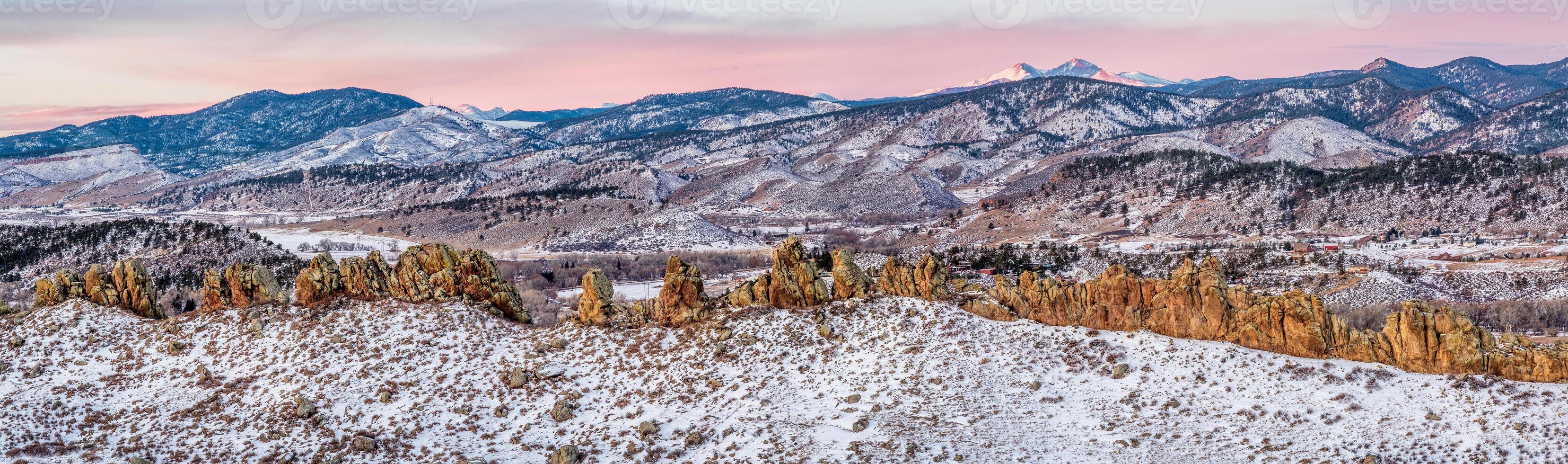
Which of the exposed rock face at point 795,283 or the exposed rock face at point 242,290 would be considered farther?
the exposed rock face at point 242,290

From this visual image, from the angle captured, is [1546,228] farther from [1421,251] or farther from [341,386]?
[341,386]

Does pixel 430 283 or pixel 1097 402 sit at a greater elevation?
pixel 430 283

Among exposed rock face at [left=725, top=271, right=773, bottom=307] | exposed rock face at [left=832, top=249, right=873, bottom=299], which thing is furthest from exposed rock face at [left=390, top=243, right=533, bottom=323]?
exposed rock face at [left=832, top=249, right=873, bottom=299]

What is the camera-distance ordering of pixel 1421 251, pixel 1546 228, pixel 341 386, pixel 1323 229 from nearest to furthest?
pixel 341 386 → pixel 1421 251 → pixel 1546 228 → pixel 1323 229

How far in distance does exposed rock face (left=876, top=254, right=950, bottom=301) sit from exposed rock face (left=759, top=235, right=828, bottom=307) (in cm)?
317

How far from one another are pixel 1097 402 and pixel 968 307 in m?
9.47

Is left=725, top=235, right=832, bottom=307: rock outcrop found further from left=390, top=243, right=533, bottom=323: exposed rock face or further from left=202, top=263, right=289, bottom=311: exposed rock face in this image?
left=202, top=263, right=289, bottom=311: exposed rock face

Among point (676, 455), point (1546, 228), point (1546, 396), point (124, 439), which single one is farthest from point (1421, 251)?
point (124, 439)

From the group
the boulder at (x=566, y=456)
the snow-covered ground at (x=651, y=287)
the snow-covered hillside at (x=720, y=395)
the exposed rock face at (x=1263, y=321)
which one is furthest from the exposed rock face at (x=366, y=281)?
the snow-covered ground at (x=651, y=287)

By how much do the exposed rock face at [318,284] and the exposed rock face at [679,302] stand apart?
16.5 m

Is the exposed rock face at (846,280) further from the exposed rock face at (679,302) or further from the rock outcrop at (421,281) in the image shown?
the rock outcrop at (421,281)

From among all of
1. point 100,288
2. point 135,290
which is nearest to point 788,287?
point 135,290

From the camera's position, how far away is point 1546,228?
403ft

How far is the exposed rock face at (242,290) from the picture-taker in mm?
46969
